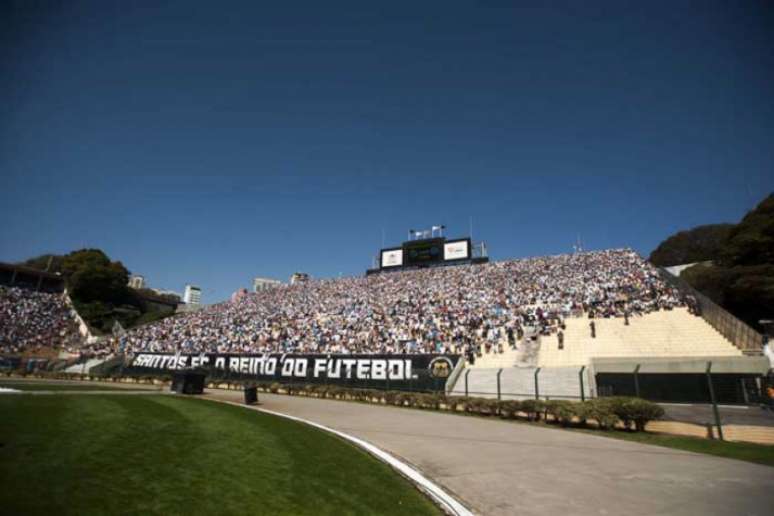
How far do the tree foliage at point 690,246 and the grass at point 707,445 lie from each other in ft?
213

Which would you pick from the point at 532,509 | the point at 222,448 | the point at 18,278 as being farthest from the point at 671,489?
the point at 18,278

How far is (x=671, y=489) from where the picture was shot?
6770mm

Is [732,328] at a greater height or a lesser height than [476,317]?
lesser

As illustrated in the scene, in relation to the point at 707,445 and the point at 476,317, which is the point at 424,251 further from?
the point at 707,445

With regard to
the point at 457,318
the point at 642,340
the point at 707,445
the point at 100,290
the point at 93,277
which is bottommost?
the point at 707,445

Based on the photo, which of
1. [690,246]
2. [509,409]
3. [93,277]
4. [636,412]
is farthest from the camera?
[690,246]

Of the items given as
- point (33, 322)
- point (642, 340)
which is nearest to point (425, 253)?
point (642, 340)

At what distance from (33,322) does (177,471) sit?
58452 mm

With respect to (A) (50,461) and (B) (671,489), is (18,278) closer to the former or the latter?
(A) (50,461)

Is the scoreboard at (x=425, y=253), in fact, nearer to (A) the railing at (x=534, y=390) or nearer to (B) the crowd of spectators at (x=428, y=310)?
(B) the crowd of spectators at (x=428, y=310)

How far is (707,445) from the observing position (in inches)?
447

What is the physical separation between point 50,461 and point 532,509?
21.5 ft

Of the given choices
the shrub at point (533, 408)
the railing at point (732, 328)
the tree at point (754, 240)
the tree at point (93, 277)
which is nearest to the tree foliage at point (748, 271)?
the tree at point (754, 240)

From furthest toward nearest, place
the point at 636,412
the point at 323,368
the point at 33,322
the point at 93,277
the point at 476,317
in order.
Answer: the point at 93,277 → the point at 33,322 → the point at 476,317 → the point at 323,368 → the point at 636,412
